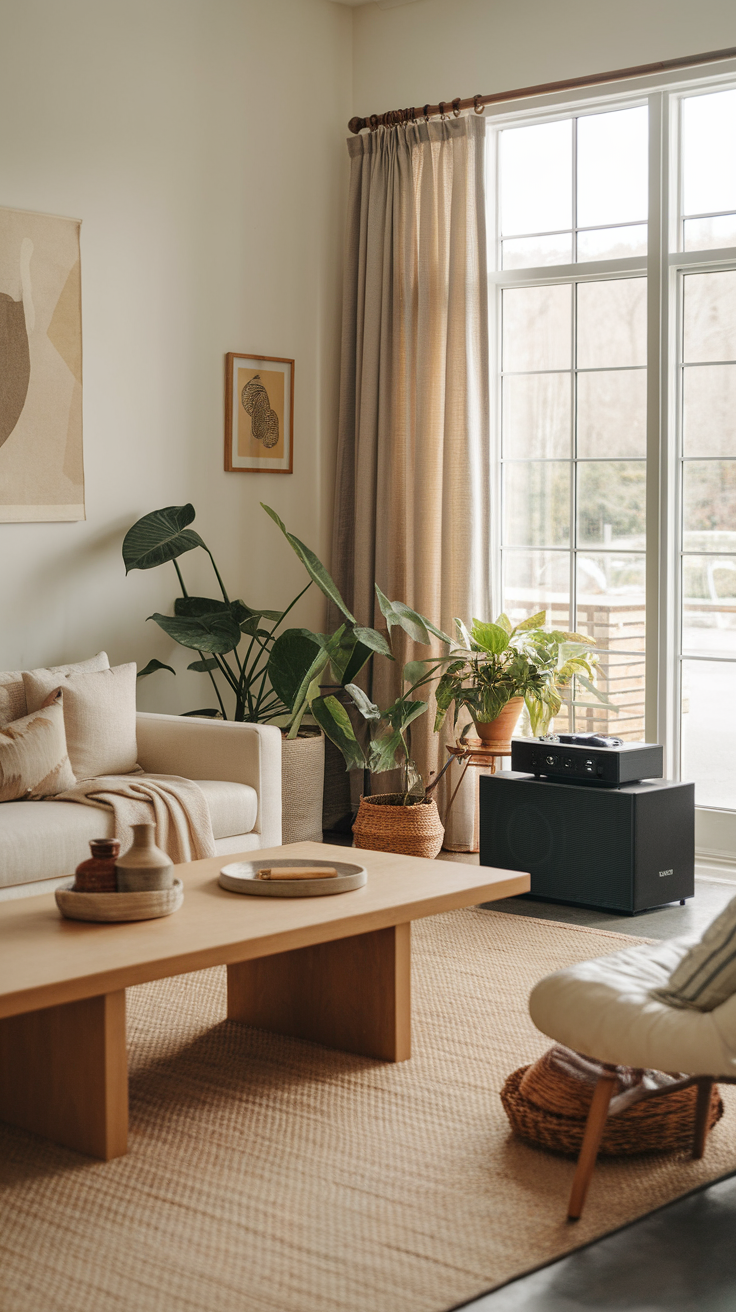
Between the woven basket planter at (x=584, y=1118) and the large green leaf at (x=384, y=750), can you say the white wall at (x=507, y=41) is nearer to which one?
the large green leaf at (x=384, y=750)

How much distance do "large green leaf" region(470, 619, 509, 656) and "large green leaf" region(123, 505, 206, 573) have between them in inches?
41.9

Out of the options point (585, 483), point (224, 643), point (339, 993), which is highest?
point (585, 483)

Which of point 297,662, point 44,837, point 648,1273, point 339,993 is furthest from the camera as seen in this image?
point 297,662

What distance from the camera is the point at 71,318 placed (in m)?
4.68

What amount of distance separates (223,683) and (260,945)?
2871 millimetres

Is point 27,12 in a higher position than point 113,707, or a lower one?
higher

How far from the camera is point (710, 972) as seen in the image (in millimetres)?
2229

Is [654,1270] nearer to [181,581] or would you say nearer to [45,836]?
[45,836]

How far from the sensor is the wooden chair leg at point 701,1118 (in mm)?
2482

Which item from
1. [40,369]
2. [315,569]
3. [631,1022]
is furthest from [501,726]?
[631,1022]

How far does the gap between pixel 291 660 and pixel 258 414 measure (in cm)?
123

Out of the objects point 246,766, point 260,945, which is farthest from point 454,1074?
point 246,766

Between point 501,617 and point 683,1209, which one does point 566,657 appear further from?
point 683,1209

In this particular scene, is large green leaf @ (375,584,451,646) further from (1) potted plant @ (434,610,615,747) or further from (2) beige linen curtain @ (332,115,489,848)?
(2) beige linen curtain @ (332,115,489,848)
